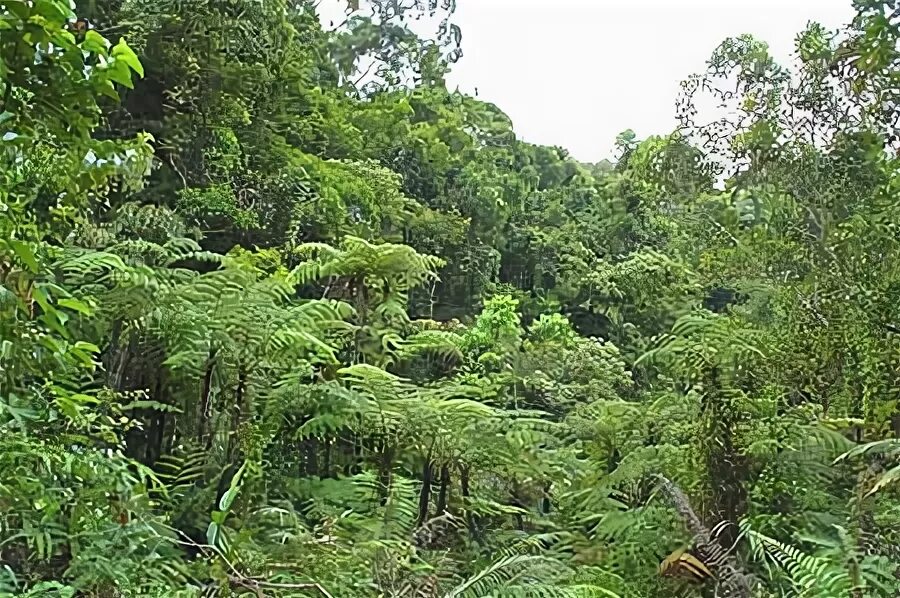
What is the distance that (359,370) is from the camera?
3.71 metres

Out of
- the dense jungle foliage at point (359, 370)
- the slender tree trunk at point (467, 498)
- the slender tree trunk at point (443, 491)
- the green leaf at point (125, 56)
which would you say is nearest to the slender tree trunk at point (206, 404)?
the dense jungle foliage at point (359, 370)

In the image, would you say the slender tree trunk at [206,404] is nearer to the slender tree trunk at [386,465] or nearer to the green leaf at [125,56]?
the slender tree trunk at [386,465]

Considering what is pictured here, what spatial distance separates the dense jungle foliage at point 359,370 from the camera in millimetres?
1595

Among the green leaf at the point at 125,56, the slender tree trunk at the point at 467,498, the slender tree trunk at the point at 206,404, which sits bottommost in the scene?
the slender tree trunk at the point at 467,498

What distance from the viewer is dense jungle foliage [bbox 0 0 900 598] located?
159 cm

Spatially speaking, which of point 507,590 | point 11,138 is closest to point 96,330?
point 507,590

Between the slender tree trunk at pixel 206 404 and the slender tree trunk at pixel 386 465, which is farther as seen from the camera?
the slender tree trunk at pixel 386 465

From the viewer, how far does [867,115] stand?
3.49 meters

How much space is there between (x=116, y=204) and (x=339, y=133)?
3.76 meters

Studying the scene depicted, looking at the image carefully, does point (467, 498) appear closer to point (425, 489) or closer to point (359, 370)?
point (425, 489)

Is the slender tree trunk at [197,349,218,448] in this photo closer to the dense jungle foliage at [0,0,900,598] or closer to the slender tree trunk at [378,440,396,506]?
the dense jungle foliage at [0,0,900,598]

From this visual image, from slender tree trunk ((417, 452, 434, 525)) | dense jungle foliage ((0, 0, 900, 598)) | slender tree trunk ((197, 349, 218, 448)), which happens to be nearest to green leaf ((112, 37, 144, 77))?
dense jungle foliage ((0, 0, 900, 598))

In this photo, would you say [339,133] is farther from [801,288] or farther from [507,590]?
[507,590]

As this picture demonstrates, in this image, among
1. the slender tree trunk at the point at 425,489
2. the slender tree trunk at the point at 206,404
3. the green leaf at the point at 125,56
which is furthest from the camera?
the slender tree trunk at the point at 425,489
